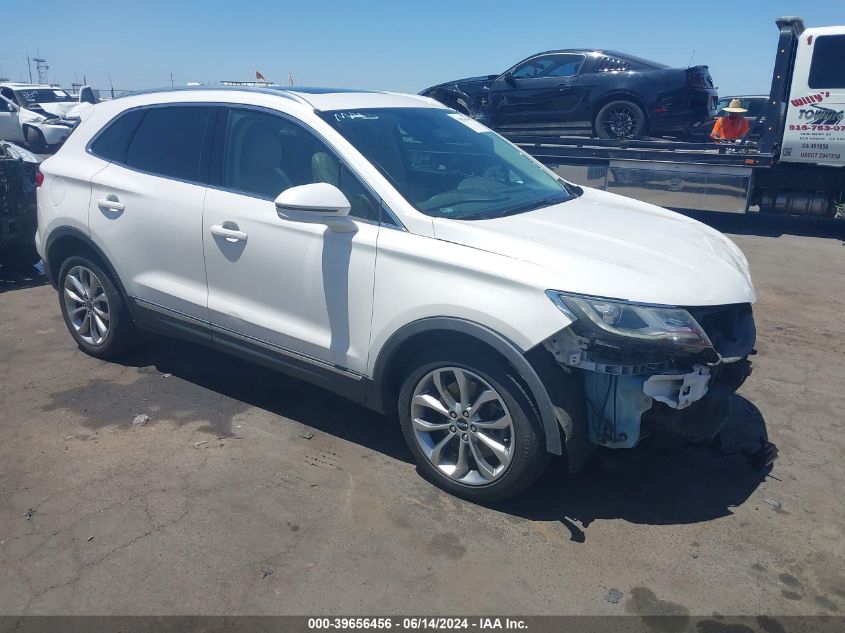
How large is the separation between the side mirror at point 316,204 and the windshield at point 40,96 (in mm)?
23120

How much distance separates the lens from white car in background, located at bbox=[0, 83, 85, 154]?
2033cm

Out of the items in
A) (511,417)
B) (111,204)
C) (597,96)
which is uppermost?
(597,96)

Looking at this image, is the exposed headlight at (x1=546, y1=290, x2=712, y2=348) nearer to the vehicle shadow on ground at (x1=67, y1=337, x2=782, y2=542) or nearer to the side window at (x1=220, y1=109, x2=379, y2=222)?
the vehicle shadow on ground at (x1=67, y1=337, x2=782, y2=542)

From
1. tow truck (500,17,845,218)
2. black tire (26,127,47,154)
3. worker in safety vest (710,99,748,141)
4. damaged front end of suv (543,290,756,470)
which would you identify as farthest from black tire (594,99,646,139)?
black tire (26,127,47,154)

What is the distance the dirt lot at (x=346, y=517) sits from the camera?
2.85 meters

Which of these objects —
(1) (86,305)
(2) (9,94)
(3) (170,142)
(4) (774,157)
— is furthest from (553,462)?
(2) (9,94)

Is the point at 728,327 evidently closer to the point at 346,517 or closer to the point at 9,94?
the point at 346,517

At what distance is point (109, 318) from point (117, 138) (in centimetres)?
121

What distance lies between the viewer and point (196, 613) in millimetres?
2732

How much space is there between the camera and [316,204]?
11.1 feet

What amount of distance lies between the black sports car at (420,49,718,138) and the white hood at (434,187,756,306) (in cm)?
830

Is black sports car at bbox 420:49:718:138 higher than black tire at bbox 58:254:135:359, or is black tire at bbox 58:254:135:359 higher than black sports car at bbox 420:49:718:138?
black sports car at bbox 420:49:718:138

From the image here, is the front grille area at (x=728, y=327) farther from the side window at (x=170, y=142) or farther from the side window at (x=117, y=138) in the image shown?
the side window at (x=117, y=138)

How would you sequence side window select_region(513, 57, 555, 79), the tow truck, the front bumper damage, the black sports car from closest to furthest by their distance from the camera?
the front bumper damage
the tow truck
the black sports car
side window select_region(513, 57, 555, 79)
